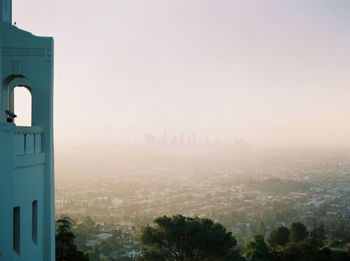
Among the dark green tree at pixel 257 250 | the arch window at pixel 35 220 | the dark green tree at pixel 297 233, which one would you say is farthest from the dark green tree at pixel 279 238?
the arch window at pixel 35 220

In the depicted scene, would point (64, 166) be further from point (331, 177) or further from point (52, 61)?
point (331, 177)

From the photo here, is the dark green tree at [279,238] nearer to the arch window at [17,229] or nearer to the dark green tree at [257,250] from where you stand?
the dark green tree at [257,250]

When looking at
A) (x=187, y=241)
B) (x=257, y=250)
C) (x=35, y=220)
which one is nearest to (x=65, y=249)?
(x=187, y=241)

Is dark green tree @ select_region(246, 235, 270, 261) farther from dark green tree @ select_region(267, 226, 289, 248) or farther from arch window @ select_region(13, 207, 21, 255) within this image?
arch window @ select_region(13, 207, 21, 255)

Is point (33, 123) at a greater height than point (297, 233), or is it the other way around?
point (33, 123)

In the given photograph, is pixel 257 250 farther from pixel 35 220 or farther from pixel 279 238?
pixel 35 220
